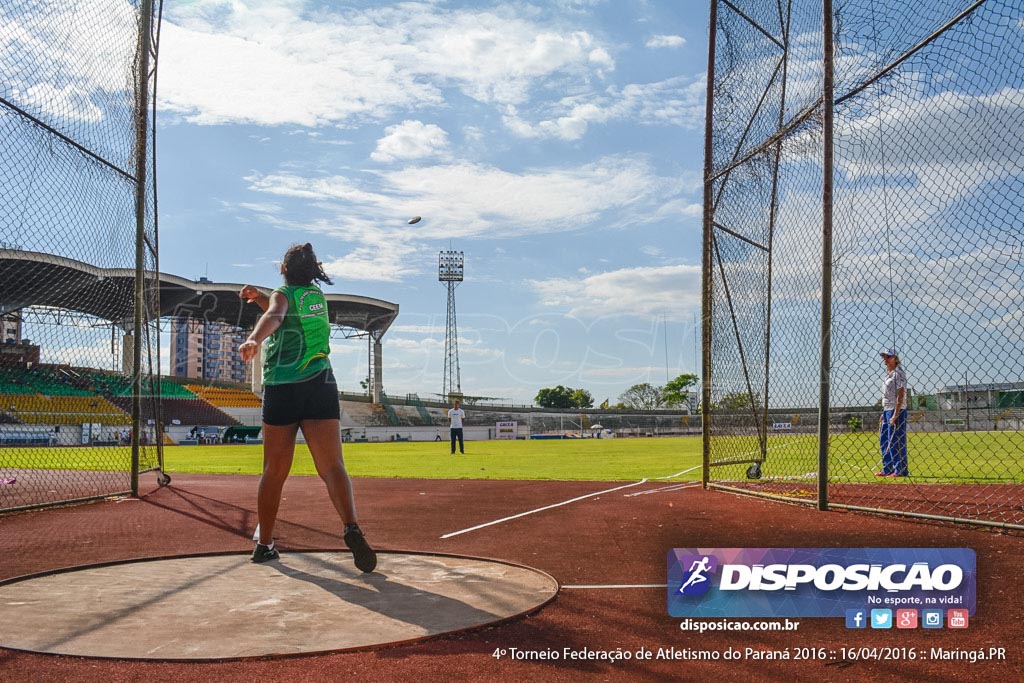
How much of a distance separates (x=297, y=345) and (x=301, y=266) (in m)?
0.67

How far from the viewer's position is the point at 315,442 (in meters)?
5.07

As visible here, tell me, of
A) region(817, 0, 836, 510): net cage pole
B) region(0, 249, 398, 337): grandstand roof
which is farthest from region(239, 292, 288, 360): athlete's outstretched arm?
region(0, 249, 398, 337): grandstand roof

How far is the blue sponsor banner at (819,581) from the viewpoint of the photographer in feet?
12.5

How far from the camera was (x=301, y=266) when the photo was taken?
545cm

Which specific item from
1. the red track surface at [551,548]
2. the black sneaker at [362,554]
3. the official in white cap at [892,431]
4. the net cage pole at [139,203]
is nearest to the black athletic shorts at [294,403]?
the black sneaker at [362,554]

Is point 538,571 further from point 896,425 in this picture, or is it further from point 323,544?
point 896,425

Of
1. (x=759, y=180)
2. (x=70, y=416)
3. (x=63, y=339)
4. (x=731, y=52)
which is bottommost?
(x=70, y=416)

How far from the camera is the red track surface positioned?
2.99m

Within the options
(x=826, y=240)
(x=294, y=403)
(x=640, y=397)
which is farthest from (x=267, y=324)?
(x=640, y=397)

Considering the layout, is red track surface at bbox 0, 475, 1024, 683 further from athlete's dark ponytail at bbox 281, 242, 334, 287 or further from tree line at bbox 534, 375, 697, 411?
tree line at bbox 534, 375, 697, 411

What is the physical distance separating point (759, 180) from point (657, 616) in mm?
7150

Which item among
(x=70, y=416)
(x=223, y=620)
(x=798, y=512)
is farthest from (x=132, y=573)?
(x=70, y=416)

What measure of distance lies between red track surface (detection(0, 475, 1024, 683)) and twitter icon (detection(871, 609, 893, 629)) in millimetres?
81

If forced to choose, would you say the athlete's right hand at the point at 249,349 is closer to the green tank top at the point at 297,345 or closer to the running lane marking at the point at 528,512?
the green tank top at the point at 297,345
